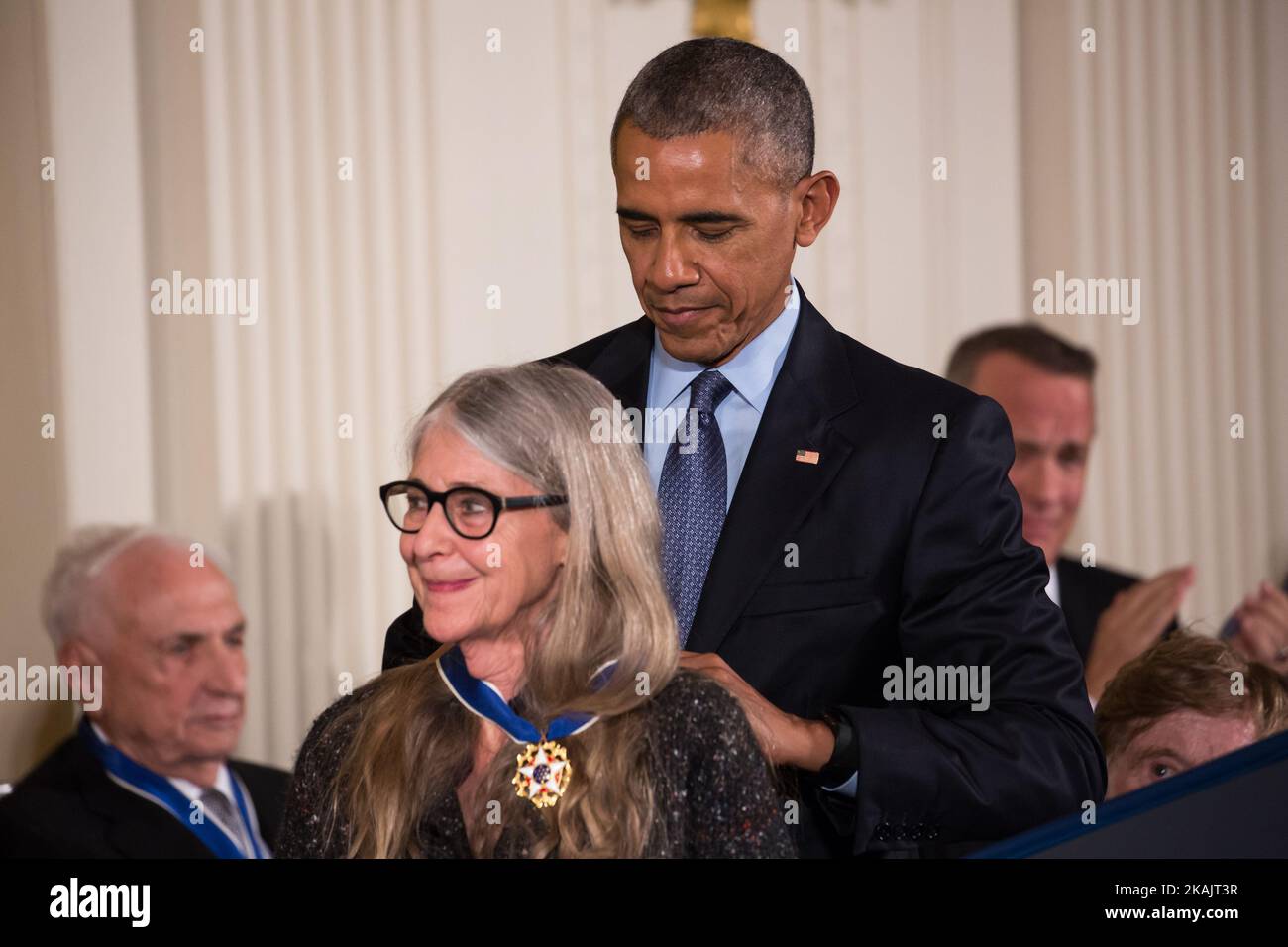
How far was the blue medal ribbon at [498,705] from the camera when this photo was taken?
1.86m

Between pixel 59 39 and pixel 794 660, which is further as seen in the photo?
pixel 59 39

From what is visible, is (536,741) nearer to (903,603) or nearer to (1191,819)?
(903,603)

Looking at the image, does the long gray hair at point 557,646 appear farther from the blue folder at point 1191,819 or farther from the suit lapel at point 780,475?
the blue folder at point 1191,819

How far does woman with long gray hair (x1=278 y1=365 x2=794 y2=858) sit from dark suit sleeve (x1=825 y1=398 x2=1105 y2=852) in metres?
0.27

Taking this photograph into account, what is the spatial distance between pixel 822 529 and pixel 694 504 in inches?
7.0

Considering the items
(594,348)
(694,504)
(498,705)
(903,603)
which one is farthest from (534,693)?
(594,348)

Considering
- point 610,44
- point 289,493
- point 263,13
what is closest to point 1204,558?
point 610,44

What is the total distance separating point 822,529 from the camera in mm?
2213

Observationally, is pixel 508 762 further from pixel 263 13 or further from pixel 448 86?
pixel 263 13

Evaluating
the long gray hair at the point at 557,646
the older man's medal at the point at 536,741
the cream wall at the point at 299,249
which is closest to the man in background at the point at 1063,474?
the cream wall at the point at 299,249

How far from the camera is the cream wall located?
3547mm

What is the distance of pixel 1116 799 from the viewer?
2092mm

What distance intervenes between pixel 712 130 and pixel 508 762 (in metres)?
0.85

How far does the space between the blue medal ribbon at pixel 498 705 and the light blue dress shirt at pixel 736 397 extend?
459 mm
